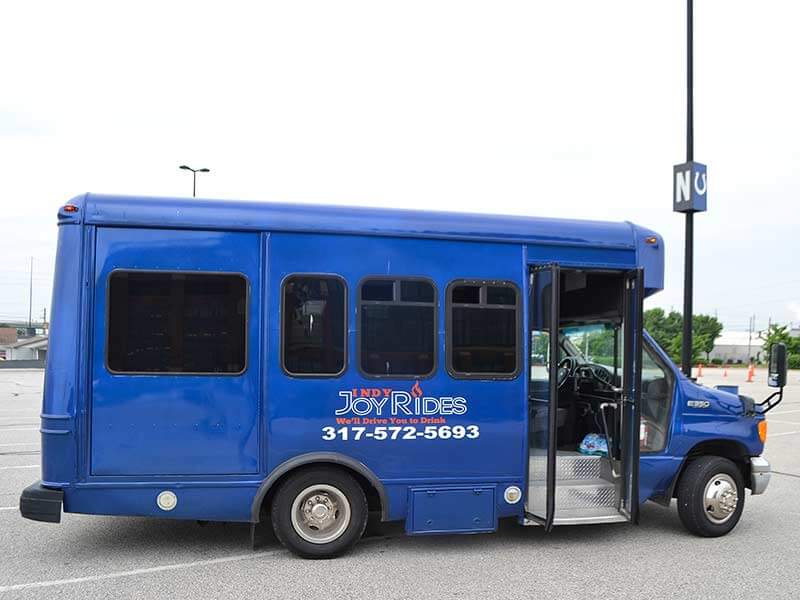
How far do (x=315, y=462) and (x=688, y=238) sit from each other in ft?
24.1

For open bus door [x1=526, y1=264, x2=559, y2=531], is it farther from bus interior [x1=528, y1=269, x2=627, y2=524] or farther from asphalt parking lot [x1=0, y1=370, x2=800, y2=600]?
asphalt parking lot [x1=0, y1=370, x2=800, y2=600]

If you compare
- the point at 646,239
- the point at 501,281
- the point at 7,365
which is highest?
the point at 646,239

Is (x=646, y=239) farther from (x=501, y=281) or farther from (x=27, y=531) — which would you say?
(x=27, y=531)

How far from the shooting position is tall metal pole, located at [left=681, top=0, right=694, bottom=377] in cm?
1053

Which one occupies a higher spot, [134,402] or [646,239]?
[646,239]

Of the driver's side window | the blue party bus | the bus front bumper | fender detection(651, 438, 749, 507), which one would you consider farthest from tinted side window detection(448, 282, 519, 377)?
the bus front bumper

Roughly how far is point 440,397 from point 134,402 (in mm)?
2233

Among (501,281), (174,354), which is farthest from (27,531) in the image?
(501,281)

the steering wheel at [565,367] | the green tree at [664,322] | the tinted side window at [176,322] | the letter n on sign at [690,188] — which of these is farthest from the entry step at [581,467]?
the green tree at [664,322]

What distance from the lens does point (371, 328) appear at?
5.62m

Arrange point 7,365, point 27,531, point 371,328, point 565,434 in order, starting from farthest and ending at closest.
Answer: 1. point 7,365
2. point 565,434
3. point 27,531
4. point 371,328

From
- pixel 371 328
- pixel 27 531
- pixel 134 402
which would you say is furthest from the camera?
pixel 27 531

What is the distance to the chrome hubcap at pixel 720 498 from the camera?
629 cm

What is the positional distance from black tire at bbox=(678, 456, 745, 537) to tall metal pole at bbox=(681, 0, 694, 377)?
4.22 meters
